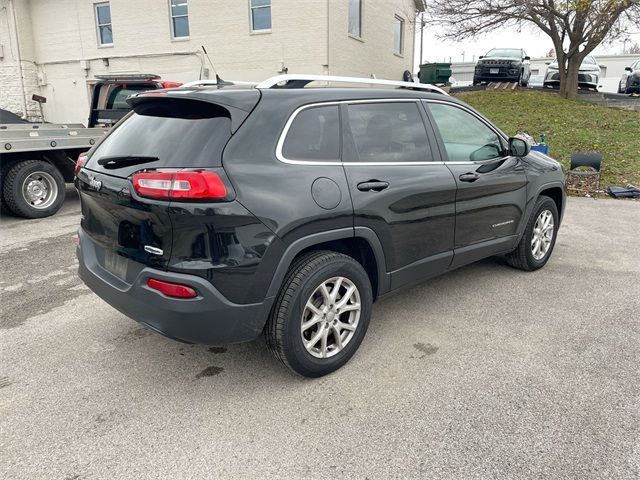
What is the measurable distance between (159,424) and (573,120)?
14162 mm

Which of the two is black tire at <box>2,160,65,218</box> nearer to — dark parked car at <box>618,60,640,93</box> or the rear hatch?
the rear hatch

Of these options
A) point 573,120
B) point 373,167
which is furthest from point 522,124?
point 373,167

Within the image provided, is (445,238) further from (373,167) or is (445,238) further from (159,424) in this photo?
(159,424)

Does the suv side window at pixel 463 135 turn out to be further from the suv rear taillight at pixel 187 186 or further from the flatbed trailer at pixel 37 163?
the flatbed trailer at pixel 37 163

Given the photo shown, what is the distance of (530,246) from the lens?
4711 millimetres

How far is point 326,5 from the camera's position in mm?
14836

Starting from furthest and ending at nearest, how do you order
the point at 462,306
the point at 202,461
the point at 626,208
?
the point at 626,208, the point at 462,306, the point at 202,461

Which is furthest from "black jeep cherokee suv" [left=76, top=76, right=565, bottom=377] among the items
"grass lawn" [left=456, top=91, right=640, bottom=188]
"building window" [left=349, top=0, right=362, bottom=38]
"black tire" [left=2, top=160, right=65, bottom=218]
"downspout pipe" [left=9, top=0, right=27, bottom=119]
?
"downspout pipe" [left=9, top=0, right=27, bottom=119]

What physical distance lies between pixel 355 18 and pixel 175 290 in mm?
17200

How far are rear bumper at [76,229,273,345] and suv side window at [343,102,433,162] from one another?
114cm

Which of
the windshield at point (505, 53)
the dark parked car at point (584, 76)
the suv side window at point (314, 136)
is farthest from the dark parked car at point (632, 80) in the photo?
the suv side window at point (314, 136)

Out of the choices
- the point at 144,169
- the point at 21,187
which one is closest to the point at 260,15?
the point at 21,187

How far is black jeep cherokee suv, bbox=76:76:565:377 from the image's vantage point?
8.16 ft

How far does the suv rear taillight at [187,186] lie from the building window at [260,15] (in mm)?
15008
